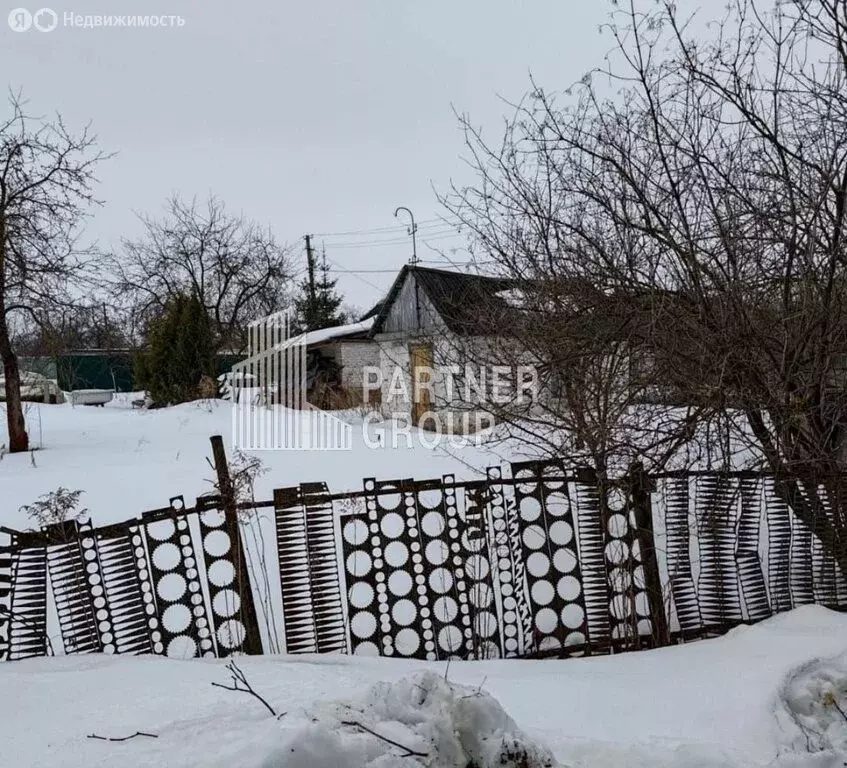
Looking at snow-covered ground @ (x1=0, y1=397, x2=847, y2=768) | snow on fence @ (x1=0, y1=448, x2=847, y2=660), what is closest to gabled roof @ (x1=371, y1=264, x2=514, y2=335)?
snow on fence @ (x1=0, y1=448, x2=847, y2=660)

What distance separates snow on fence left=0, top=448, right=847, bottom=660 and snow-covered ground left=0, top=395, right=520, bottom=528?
112cm

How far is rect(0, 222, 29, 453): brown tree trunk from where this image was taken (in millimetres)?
9164

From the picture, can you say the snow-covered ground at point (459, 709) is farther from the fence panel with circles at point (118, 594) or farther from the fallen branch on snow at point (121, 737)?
the fence panel with circles at point (118, 594)

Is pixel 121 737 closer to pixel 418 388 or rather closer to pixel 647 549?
pixel 647 549

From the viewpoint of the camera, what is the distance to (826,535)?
3406 millimetres

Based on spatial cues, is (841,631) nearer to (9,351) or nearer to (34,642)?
(34,642)

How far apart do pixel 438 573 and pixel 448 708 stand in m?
1.42

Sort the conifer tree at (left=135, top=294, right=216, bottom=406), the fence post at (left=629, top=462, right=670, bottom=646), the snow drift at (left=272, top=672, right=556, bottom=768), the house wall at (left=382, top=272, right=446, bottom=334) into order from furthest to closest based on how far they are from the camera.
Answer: the conifer tree at (left=135, top=294, right=216, bottom=406)
the house wall at (left=382, top=272, right=446, bottom=334)
the fence post at (left=629, top=462, right=670, bottom=646)
the snow drift at (left=272, top=672, right=556, bottom=768)

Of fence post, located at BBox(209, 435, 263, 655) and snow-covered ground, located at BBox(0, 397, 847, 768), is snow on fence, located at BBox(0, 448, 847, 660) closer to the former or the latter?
fence post, located at BBox(209, 435, 263, 655)

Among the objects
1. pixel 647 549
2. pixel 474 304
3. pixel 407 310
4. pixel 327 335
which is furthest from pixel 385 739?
pixel 327 335

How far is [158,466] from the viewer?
24.3 feet

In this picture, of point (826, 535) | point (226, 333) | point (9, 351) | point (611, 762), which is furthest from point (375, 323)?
point (611, 762)

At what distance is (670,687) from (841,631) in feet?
3.33

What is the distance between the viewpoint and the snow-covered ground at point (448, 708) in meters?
1.80
